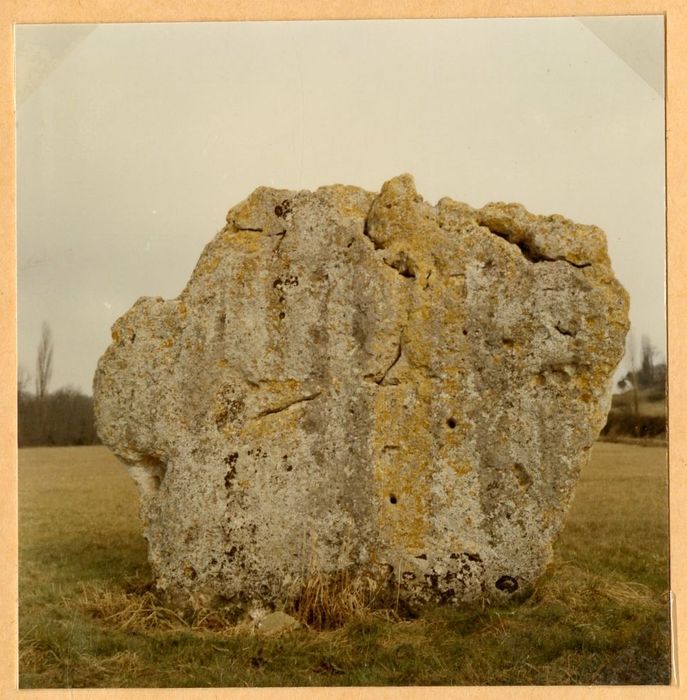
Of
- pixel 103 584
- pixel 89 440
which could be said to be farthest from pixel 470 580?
pixel 89 440

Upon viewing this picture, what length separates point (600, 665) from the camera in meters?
6.86

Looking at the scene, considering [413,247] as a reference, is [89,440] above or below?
below

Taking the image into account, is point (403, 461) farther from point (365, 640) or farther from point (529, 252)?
point (529, 252)

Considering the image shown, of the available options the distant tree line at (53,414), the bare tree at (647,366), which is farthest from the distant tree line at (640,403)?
the distant tree line at (53,414)

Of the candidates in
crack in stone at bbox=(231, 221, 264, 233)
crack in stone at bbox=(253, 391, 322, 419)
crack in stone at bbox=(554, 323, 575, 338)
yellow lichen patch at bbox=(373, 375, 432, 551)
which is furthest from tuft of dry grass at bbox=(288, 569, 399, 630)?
crack in stone at bbox=(231, 221, 264, 233)

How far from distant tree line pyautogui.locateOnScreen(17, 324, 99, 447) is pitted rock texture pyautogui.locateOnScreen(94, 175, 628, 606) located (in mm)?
3327

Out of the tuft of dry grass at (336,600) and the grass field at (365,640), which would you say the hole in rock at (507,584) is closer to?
the grass field at (365,640)

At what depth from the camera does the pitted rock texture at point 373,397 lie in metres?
7.37

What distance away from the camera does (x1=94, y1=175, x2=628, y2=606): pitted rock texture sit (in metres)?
7.37

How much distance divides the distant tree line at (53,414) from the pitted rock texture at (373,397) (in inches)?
131

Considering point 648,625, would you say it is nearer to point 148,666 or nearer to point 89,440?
point 148,666

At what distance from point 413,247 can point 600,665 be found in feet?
11.1

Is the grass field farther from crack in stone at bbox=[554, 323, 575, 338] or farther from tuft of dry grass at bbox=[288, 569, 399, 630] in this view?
crack in stone at bbox=[554, 323, 575, 338]

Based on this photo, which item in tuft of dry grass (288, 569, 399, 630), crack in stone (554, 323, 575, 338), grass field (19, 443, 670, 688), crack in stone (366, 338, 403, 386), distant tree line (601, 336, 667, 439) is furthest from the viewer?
distant tree line (601, 336, 667, 439)
